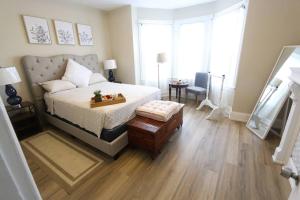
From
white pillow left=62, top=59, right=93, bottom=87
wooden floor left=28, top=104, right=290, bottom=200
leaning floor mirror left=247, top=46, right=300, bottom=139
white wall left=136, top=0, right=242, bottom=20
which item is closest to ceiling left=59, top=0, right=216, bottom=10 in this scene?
white wall left=136, top=0, right=242, bottom=20

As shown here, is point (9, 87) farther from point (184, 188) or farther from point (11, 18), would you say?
point (184, 188)

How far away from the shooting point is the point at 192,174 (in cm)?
181

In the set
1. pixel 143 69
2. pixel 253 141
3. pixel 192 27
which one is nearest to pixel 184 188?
pixel 253 141

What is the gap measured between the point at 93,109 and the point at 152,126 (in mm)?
875

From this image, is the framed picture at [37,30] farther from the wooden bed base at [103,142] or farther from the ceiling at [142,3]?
the wooden bed base at [103,142]

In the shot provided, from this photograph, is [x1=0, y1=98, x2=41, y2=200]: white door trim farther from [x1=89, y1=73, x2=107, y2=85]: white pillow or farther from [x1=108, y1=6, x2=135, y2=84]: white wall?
[x1=108, y1=6, x2=135, y2=84]: white wall

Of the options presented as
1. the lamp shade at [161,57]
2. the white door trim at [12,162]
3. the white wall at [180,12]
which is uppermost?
the white wall at [180,12]

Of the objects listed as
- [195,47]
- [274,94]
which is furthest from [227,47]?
[274,94]

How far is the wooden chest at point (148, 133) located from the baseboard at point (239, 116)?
169 cm

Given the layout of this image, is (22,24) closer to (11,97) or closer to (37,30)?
(37,30)

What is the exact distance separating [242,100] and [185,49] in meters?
2.11

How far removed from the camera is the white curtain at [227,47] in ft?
9.68

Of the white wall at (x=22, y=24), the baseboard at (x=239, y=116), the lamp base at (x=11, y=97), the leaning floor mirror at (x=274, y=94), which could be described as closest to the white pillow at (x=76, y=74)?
the white wall at (x=22, y=24)

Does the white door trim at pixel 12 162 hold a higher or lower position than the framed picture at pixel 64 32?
lower
